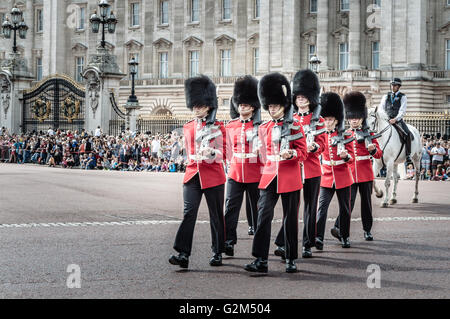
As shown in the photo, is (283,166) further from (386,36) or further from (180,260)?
(386,36)

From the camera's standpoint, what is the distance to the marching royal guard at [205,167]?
746cm

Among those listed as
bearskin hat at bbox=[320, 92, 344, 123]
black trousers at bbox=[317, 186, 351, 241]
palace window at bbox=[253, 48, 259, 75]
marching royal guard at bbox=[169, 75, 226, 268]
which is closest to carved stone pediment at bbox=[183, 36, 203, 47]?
palace window at bbox=[253, 48, 259, 75]

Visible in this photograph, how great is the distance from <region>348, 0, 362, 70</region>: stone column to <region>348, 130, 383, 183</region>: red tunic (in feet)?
119

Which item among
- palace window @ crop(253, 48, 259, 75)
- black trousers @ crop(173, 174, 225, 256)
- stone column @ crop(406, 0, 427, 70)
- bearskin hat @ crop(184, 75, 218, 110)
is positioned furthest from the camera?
palace window @ crop(253, 48, 259, 75)

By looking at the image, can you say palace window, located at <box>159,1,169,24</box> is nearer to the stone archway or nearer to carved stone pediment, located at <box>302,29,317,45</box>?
the stone archway

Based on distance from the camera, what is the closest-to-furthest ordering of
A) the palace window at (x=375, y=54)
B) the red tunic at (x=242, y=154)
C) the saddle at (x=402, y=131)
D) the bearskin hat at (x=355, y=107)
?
the red tunic at (x=242, y=154) → the bearskin hat at (x=355, y=107) → the saddle at (x=402, y=131) → the palace window at (x=375, y=54)

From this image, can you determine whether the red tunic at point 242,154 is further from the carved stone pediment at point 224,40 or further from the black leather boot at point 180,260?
the carved stone pediment at point 224,40

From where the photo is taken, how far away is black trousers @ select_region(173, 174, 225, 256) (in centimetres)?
734

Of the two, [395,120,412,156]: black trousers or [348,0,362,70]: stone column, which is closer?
[395,120,412,156]: black trousers

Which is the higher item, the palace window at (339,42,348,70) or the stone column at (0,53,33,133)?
the palace window at (339,42,348,70)

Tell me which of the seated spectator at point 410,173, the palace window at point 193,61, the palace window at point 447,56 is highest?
the palace window at point 193,61

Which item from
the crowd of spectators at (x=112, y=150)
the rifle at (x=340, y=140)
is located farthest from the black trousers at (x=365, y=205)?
the crowd of spectators at (x=112, y=150)

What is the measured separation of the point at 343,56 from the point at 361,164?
38255 mm

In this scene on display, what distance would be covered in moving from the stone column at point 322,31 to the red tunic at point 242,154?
3917 cm
